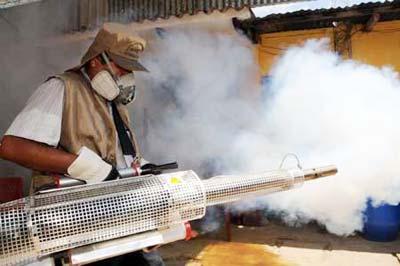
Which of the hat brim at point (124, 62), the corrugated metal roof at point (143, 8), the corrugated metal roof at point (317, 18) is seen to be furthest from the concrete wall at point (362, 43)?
the hat brim at point (124, 62)

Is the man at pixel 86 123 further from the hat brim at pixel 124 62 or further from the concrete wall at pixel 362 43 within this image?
the concrete wall at pixel 362 43

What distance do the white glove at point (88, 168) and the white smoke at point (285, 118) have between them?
176 inches

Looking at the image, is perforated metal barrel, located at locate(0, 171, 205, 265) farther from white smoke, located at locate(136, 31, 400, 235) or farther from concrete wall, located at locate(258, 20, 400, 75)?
concrete wall, located at locate(258, 20, 400, 75)

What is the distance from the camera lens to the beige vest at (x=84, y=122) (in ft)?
6.27

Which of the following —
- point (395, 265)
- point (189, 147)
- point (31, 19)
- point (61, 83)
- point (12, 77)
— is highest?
point (31, 19)

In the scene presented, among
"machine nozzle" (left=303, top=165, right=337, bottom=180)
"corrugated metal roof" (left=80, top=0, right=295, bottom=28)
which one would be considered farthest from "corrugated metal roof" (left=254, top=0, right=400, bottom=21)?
"machine nozzle" (left=303, top=165, right=337, bottom=180)

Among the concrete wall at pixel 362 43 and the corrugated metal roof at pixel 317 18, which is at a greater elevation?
the corrugated metal roof at pixel 317 18

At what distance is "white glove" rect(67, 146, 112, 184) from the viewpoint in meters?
1.72

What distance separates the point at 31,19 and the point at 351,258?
18.8 ft

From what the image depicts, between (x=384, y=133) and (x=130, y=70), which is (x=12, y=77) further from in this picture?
(x=384, y=133)

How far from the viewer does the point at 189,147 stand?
22.6ft

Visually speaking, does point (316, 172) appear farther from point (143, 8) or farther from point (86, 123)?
point (143, 8)

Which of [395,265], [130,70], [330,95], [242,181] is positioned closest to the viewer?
[242,181]

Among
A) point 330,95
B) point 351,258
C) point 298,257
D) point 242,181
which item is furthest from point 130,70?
point 330,95
